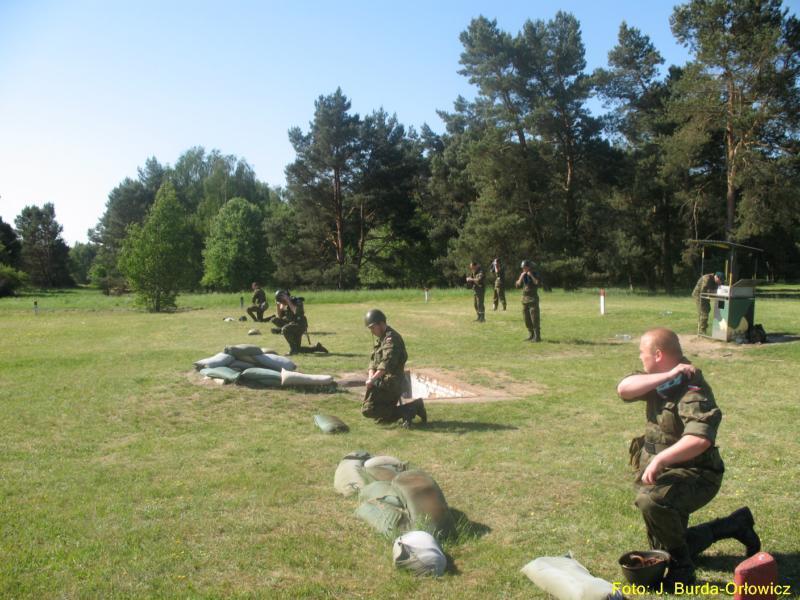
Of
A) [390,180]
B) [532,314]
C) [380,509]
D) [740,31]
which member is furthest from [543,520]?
[390,180]

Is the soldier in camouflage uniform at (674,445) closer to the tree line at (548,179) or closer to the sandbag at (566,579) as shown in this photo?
the sandbag at (566,579)

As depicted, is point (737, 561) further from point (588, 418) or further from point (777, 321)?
point (777, 321)

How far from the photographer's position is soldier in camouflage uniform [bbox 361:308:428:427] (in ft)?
28.9

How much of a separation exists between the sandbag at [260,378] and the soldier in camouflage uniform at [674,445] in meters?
7.86

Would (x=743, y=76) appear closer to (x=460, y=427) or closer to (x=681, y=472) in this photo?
(x=460, y=427)

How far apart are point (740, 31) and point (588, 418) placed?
3416 centimetres

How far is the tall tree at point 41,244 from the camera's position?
88.1 m

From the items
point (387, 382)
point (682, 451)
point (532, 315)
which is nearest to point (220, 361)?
point (387, 382)

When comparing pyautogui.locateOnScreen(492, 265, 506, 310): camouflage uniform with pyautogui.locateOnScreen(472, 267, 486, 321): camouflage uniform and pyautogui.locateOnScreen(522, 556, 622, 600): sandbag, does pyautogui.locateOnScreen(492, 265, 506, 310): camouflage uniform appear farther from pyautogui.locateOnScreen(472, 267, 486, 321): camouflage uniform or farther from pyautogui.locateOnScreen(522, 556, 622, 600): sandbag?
pyautogui.locateOnScreen(522, 556, 622, 600): sandbag

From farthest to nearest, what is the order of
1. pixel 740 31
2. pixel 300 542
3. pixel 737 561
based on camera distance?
pixel 740 31, pixel 300 542, pixel 737 561

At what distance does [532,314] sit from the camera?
1762 cm

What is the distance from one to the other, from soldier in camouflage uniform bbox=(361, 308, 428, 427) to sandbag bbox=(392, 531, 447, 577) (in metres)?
4.13

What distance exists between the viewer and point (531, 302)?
17.1m

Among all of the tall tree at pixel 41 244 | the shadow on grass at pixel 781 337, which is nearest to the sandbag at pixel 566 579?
the shadow on grass at pixel 781 337
